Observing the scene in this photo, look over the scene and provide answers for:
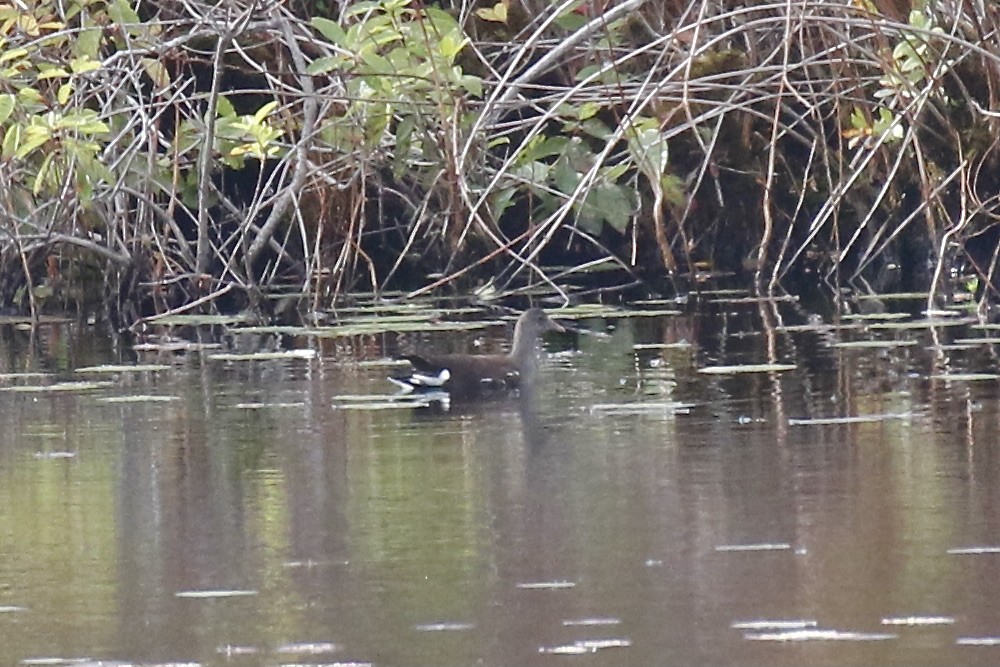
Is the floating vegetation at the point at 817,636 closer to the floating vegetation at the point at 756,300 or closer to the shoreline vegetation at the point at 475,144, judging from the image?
the shoreline vegetation at the point at 475,144

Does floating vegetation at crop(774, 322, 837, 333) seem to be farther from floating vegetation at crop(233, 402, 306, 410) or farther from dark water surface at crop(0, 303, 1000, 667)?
floating vegetation at crop(233, 402, 306, 410)

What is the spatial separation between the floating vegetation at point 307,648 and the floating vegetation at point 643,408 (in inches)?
146

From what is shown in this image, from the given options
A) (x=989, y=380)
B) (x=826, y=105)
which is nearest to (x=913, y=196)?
(x=826, y=105)

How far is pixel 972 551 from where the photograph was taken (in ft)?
19.4

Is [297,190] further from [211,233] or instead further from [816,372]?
[816,372]

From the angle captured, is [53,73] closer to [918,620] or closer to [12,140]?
[12,140]

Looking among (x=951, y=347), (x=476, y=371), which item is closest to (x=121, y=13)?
(x=476, y=371)

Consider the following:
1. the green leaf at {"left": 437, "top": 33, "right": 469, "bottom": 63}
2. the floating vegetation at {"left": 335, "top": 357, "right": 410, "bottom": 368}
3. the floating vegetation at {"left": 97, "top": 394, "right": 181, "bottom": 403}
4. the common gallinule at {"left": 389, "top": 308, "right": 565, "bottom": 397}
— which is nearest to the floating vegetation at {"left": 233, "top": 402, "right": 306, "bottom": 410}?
the floating vegetation at {"left": 97, "top": 394, "right": 181, "bottom": 403}

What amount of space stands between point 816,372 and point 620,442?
1.98 meters

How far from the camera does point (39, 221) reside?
45.5 ft

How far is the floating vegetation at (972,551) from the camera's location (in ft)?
19.3

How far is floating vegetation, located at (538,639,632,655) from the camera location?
16.6 ft

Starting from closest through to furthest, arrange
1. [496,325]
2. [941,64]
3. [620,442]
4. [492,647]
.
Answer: [492,647]
[620,442]
[941,64]
[496,325]

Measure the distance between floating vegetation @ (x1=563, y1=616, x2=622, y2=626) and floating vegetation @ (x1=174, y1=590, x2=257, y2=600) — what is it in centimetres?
82
